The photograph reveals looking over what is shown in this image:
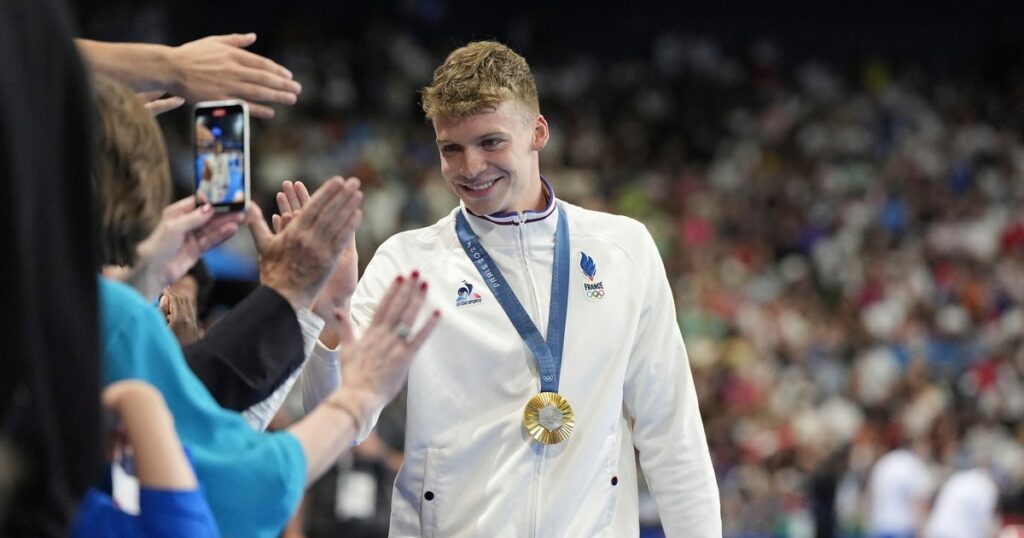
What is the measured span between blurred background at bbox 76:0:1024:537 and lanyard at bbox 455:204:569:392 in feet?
16.5

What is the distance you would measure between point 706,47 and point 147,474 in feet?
56.0

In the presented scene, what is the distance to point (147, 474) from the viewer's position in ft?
7.80

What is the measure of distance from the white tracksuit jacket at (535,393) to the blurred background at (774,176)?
503cm

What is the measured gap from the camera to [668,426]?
430cm

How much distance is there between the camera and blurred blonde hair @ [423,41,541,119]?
4.28m

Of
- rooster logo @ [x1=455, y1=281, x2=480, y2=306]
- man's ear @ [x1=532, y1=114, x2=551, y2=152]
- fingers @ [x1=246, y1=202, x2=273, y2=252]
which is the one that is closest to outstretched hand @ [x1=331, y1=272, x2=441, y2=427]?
fingers @ [x1=246, y1=202, x2=273, y2=252]

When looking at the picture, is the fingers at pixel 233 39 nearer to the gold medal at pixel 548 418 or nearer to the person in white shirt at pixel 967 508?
the gold medal at pixel 548 418

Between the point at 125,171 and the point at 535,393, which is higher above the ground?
the point at 125,171

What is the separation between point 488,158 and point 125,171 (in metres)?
1.84

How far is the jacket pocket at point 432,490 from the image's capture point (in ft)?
13.6

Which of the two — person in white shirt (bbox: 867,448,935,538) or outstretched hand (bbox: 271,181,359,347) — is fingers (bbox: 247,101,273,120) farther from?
person in white shirt (bbox: 867,448,935,538)

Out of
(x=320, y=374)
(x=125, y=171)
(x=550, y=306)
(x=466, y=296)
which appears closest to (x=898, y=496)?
(x=550, y=306)

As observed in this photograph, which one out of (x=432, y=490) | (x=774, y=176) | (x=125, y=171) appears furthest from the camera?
(x=774, y=176)

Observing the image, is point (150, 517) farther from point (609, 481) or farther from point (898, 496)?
point (898, 496)
